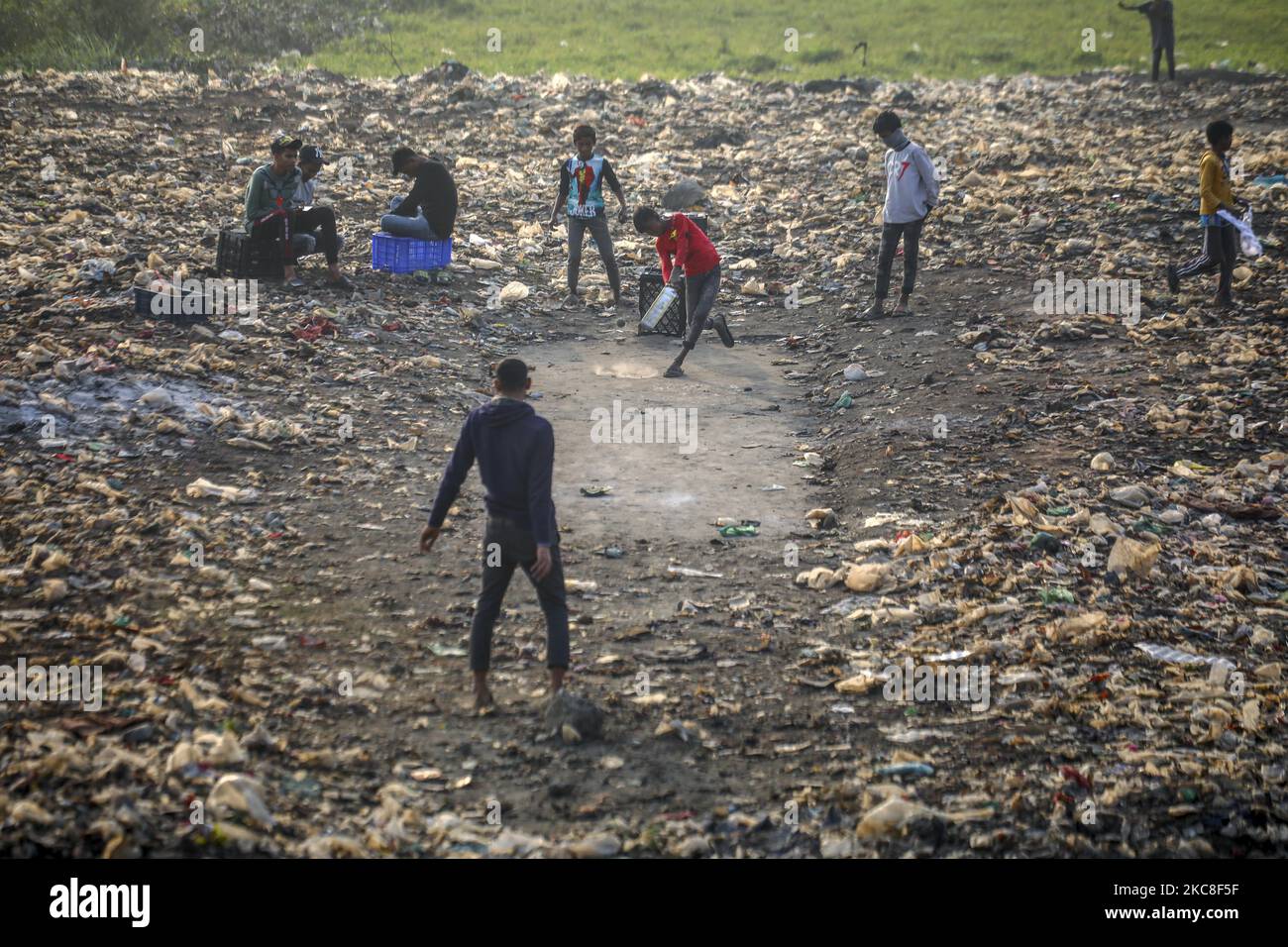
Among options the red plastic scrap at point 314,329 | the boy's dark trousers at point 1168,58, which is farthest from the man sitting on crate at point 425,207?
the boy's dark trousers at point 1168,58

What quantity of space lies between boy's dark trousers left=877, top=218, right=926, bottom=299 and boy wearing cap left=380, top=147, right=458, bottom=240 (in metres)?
4.16

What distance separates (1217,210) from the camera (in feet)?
32.1

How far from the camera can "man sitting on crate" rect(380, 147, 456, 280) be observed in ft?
36.6

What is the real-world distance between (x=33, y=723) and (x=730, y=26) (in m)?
28.6

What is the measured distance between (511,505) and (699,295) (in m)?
5.58

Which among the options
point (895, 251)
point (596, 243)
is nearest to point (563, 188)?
point (596, 243)

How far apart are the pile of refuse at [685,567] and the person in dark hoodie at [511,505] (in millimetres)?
418

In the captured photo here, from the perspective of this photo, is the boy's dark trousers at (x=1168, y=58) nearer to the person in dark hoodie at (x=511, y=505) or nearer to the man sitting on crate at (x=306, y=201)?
the man sitting on crate at (x=306, y=201)

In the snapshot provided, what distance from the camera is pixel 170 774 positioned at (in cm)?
429

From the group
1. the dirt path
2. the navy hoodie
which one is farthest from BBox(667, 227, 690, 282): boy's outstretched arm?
the navy hoodie

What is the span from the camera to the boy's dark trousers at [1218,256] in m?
9.92

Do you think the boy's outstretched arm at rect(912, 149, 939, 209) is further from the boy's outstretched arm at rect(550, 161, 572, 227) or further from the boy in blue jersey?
the boy's outstretched arm at rect(550, 161, 572, 227)

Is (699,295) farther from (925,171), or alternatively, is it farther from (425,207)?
(425,207)
